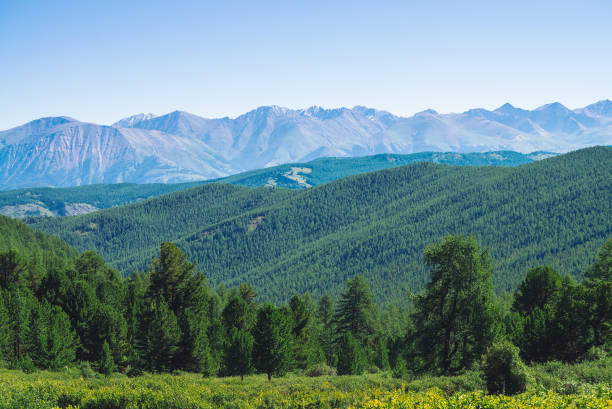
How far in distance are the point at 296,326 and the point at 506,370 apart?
125 feet

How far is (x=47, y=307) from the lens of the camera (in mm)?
52312

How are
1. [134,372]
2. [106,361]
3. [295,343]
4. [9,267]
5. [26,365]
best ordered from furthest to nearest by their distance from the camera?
[9,267], [295,343], [134,372], [106,361], [26,365]

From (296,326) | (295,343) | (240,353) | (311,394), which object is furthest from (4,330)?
(311,394)

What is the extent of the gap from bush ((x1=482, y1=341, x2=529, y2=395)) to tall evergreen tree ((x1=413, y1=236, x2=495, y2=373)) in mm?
7937

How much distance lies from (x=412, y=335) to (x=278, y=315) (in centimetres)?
1505

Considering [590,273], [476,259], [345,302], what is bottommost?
[345,302]

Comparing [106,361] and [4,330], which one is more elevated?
[4,330]

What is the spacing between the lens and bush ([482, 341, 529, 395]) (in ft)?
99.1

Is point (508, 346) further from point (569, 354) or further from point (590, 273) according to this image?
point (590, 273)

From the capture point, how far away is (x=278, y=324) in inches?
1945

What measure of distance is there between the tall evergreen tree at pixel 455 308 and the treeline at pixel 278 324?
0.09 m

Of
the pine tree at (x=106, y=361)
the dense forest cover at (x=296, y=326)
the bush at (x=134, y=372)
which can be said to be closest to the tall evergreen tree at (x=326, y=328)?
the dense forest cover at (x=296, y=326)

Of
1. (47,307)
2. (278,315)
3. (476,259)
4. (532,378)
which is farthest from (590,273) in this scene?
(47,307)

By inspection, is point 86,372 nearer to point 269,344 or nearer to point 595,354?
point 269,344
